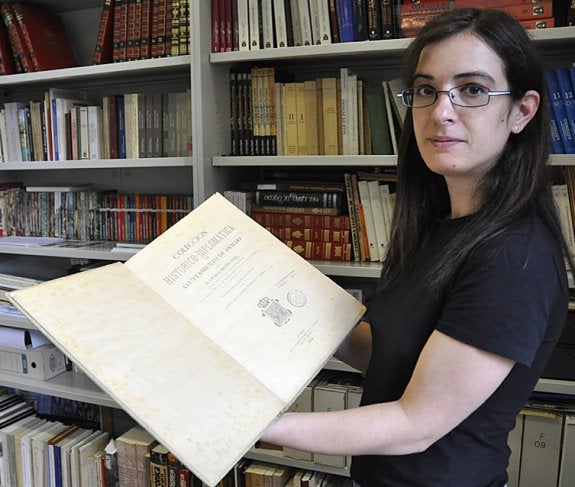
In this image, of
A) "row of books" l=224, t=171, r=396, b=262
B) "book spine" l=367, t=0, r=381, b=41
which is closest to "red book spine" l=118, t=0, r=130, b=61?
"row of books" l=224, t=171, r=396, b=262

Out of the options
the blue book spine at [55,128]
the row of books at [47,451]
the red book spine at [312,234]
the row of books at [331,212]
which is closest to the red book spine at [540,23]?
the row of books at [331,212]

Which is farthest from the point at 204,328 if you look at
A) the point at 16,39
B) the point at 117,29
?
the point at 16,39

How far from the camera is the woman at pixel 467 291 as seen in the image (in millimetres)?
694

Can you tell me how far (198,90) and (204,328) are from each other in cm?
103

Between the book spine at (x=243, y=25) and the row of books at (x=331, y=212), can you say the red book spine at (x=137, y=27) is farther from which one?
the row of books at (x=331, y=212)

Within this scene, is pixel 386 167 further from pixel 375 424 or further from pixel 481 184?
pixel 375 424

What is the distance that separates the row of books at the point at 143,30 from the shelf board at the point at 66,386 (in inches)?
48.5

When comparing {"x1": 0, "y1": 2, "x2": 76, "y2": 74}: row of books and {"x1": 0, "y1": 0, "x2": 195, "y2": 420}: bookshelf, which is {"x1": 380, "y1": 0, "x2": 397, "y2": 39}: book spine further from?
{"x1": 0, "y1": 2, "x2": 76, "y2": 74}: row of books

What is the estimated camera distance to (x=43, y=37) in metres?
2.03

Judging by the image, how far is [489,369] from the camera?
27.1 inches

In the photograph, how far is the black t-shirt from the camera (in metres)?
0.68

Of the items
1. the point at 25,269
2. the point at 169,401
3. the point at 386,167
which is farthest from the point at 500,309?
the point at 25,269

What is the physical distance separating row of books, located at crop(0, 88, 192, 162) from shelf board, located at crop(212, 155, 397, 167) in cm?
26

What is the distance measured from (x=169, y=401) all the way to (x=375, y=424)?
291 millimetres
